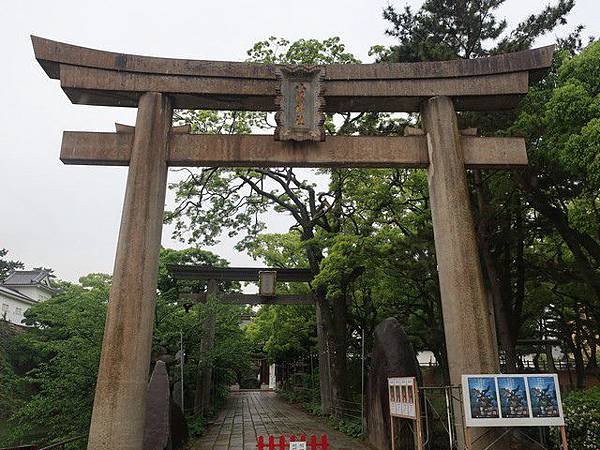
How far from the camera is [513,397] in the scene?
6125mm

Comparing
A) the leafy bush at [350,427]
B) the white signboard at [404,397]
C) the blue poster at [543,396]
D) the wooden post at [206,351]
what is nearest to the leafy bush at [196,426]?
the wooden post at [206,351]

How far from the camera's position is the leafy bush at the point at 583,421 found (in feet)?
24.6

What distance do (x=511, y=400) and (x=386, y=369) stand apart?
4.24 meters

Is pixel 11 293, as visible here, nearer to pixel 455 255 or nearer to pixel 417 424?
pixel 455 255

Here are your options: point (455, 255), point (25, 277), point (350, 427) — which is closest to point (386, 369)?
point (455, 255)

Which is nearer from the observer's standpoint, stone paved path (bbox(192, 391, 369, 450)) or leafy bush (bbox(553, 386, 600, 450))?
leafy bush (bbox(553, 386, 600, 450))

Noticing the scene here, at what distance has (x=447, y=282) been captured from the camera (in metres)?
7.77

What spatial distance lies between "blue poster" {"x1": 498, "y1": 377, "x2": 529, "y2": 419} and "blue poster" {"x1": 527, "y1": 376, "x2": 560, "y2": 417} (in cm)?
10

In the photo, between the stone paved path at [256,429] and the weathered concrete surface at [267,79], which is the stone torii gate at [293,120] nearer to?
the weathered concrete surface at [267,79]

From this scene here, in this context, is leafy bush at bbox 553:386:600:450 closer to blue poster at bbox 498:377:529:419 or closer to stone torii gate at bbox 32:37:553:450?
stone torii gate at bbox 32:37:553:450

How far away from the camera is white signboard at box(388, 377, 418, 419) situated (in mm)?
6812

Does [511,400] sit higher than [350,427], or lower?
higher

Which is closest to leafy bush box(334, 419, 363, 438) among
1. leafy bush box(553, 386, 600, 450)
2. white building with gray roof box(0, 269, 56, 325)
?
leafy bush box(553, 386, 600, 450)

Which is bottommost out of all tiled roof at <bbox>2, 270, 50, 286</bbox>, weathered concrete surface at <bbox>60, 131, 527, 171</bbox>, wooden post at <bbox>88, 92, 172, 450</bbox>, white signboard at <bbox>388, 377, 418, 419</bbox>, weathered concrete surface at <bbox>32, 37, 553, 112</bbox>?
white signboard at <bbox>388, 377, 418, 419</bbox>
